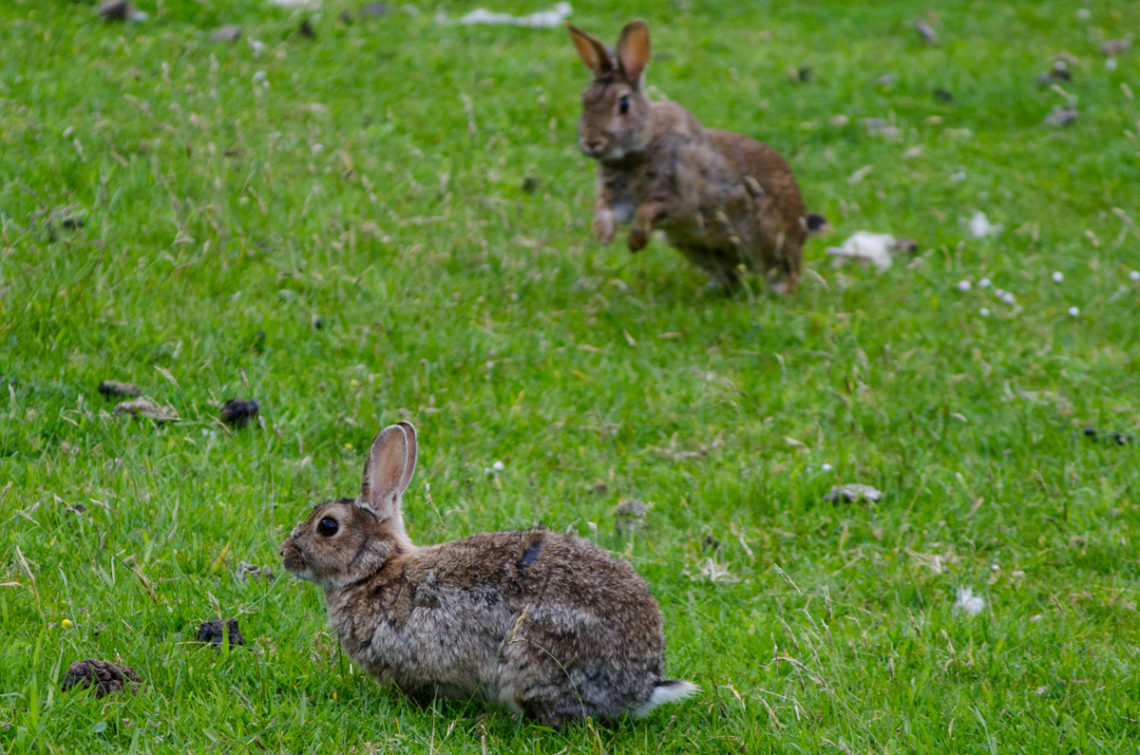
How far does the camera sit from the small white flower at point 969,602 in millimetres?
5871

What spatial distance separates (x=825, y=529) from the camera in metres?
6.73

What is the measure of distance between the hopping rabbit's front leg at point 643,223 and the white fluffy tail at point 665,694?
549 cm

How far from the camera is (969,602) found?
593 cm

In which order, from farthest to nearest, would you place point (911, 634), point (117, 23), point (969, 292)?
→ point (117, 23)
point (969, 292)
point (911, 634)

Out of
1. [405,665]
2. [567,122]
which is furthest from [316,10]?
[405,665]

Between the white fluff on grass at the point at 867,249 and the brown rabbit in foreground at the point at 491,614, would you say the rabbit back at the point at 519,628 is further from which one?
the white fluff on grass at the point at 867,249

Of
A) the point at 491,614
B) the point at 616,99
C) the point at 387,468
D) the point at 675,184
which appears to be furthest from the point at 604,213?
the point at 491,614

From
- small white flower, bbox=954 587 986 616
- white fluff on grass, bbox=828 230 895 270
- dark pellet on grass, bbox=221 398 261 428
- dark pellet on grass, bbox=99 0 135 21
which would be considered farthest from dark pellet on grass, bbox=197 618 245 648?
dark pellet on grass, bbox=99 0 135 21

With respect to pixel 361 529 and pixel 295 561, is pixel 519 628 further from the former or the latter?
pixel 295 561

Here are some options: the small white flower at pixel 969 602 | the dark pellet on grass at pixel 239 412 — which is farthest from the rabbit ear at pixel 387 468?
the small white flower at pixel 969 602

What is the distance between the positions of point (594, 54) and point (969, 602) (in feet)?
18.5

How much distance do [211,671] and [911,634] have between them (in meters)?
2.89

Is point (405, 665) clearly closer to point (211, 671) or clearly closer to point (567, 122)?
point (211, 671)

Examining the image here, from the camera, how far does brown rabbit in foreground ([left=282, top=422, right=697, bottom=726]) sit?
15.4ft
